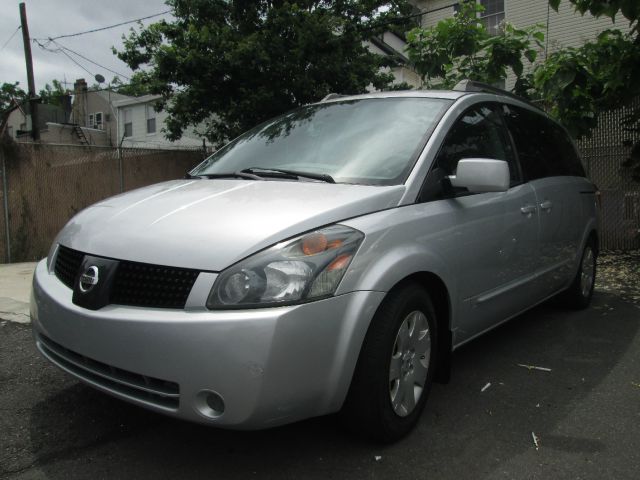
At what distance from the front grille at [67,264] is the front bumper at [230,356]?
219 mm

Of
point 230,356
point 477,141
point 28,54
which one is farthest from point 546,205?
point 28,54

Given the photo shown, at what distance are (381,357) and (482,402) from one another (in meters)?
1.11

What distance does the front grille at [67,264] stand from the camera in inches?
103

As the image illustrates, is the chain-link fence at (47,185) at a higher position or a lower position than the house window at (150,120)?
lower

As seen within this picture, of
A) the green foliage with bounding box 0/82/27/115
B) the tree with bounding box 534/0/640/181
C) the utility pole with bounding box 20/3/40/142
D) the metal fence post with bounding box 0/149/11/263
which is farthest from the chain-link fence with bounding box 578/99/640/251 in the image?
the green foliage with bounding box 0/82/27/115

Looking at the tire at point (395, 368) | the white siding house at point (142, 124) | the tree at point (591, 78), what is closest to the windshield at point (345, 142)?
the tire at point (395, 368)

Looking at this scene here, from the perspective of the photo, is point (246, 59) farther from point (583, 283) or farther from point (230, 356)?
point (230, 356)

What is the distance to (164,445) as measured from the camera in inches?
106

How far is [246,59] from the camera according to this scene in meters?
10.5

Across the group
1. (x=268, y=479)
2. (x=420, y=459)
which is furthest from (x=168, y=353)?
(x=420, y=459)

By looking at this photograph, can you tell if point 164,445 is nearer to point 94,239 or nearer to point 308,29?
point 94,239

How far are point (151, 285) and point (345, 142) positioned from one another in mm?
1511

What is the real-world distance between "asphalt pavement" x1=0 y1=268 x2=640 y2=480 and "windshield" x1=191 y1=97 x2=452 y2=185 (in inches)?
51.5

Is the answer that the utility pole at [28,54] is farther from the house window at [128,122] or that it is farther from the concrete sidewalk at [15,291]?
the concrete sidewalk at [15,291]
